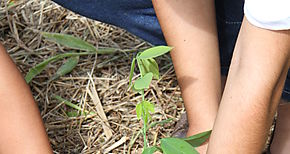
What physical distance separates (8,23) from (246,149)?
1009mm

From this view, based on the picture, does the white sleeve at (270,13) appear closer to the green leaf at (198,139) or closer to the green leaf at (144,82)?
the green leaf at (144,82)

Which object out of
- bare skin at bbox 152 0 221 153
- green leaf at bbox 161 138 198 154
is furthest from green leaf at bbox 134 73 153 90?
bare skin at bbox 152 0 221 153

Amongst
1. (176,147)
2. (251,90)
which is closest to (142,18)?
(176,147)

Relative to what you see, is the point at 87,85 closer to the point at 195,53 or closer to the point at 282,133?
the point at 195,53

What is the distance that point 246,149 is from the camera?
0.88 metres

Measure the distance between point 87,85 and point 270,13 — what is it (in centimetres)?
75

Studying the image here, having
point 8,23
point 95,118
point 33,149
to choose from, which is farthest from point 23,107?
point 8,23

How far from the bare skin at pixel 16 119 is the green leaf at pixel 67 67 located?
0.35 metres

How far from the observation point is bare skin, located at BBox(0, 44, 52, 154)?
1056 millimetres

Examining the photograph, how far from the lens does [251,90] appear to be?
2.65ft

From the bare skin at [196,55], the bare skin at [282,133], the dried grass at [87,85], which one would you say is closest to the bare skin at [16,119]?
the dried grass at [87,85]

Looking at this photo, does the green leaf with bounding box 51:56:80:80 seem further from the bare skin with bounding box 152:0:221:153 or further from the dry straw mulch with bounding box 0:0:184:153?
the bare skin with bounding box 152:0:221:153

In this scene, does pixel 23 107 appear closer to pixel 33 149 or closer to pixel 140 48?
pixel 33 149

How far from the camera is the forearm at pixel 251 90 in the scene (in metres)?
0.77
